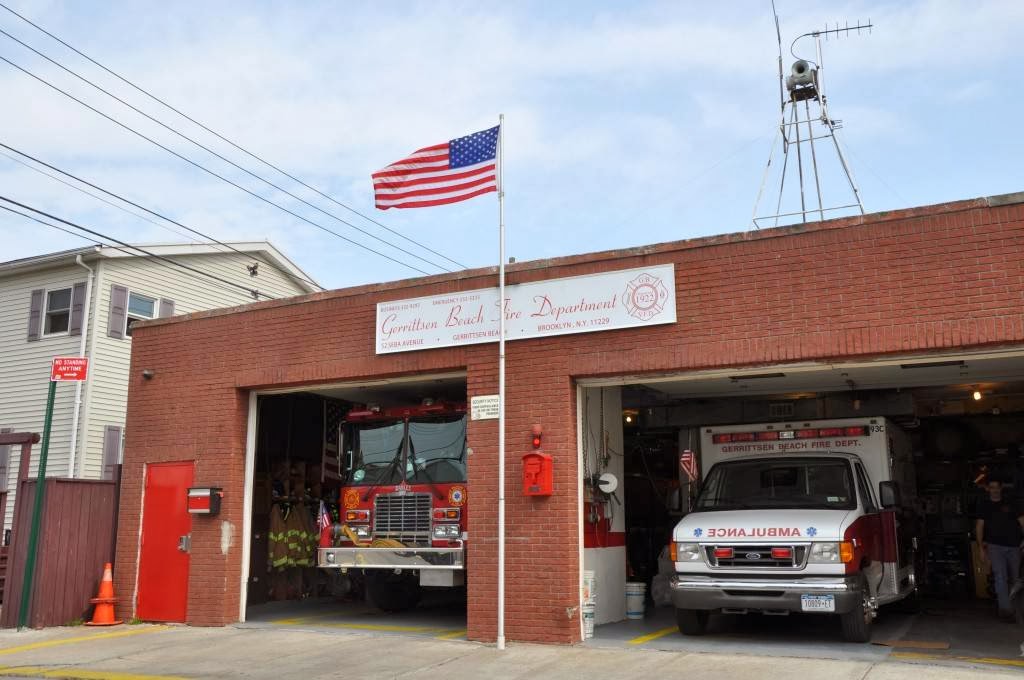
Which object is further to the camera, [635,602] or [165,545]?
[165,545]

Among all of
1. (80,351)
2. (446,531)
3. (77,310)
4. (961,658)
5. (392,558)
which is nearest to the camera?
(961,658)

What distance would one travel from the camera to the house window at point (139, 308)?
23.2 m

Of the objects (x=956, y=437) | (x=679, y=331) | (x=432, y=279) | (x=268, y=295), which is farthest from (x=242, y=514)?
(x=268, y=295)

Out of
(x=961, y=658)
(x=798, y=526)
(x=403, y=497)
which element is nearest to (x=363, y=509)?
(x=403, y=497)

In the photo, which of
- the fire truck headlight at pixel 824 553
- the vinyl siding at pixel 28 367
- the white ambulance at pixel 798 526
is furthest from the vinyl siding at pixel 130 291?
the fire truck headlight at pixel 824 553

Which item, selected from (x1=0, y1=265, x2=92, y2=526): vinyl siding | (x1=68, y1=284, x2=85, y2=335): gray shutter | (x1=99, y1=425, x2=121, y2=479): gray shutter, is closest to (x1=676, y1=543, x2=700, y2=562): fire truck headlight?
(x1=99, y1=425, x2=121, y2=479): gray shutter

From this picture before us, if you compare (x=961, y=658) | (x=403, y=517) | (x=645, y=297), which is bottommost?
(x=961, y=658)

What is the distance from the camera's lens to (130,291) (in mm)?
23266

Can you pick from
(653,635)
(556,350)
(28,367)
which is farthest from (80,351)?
(653,635)

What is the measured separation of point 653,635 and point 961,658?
3.34 meters

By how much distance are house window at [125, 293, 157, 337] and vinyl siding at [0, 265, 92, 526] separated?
1.19 m

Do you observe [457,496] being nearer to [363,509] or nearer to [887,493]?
[363,509]

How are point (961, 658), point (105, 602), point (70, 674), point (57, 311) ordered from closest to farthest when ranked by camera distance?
point (961, 658) < point (70, 674) < point (105, 602) < point (57, 311)

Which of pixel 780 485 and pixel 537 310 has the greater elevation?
pixel 537 310
